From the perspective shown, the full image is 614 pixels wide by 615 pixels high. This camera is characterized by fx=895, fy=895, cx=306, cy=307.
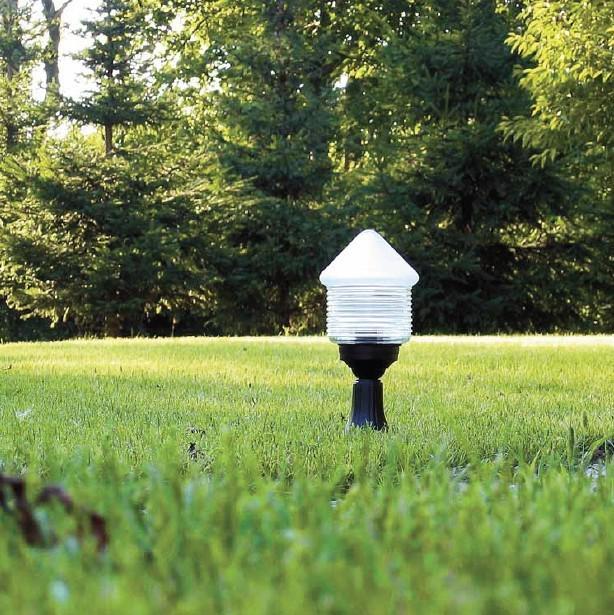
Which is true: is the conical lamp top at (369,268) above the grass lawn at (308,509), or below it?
above

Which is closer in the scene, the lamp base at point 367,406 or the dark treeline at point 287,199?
the lamp base at point 367,406

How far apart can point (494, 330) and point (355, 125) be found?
675cm

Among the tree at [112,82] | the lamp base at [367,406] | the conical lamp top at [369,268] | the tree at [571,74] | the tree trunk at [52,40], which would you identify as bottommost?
the lamp base at [367,406]

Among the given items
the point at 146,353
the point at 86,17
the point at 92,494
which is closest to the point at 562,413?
the point at 92,494

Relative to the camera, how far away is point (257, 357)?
829cm

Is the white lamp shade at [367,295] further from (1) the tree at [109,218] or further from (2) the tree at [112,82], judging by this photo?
(2) the tree at [112,82]

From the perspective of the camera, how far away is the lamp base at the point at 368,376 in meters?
4.12

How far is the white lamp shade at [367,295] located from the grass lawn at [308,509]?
1.55 ft

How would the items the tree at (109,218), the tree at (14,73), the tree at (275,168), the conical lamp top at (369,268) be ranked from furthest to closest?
the tree at (14,73), the tree at (275,168), the tree at (109,218), the conical lamp top at (369,268)

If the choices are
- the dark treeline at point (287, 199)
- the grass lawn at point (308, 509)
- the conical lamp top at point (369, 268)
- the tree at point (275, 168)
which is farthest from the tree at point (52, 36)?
the conical lamp top at point (369, 268)

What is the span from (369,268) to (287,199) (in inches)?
544

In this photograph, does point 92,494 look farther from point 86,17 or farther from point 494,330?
point 86,17

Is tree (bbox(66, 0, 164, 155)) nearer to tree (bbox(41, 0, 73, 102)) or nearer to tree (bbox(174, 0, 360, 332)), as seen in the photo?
tree (bbox(174, 0, 360, 332))

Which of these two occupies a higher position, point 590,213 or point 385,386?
point 590,213
